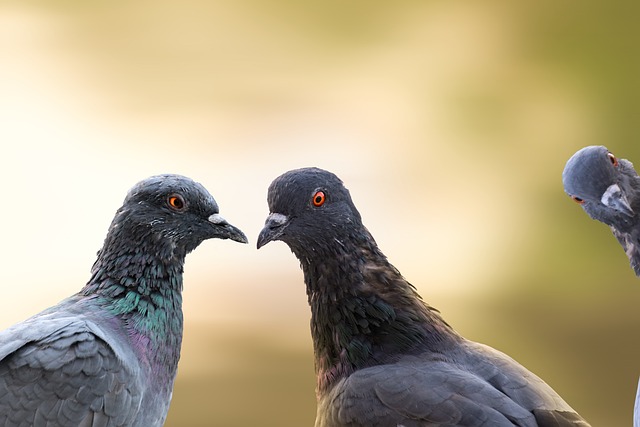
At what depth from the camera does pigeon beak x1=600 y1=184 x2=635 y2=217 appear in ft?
13.4

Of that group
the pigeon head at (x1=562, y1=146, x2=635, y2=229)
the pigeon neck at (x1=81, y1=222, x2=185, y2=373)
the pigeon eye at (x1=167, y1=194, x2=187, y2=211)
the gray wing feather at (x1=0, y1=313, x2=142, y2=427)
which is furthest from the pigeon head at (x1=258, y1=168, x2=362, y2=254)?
the pigeon head at (x1=562, y1=146, x2=635, y2=229)

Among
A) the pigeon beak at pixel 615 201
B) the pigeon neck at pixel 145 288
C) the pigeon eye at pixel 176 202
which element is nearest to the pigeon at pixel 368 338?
the pigeon eye at pixel 176 202

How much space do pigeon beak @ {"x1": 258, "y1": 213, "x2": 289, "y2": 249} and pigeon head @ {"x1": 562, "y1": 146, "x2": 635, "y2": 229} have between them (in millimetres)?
1280

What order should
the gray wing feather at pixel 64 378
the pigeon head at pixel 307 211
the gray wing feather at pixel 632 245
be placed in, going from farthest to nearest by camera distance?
1. the pigeon head at pixel 307 211
2. the gray wing feather at pixel 632 245
3. the gray wing feather at pixel 64 378

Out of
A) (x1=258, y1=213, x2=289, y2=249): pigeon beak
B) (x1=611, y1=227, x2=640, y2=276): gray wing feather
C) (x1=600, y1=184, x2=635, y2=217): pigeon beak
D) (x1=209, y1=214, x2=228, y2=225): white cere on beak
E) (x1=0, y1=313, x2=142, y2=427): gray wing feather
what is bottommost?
(x1=0, y1=313, x2=142, y2=427): gray wing feather

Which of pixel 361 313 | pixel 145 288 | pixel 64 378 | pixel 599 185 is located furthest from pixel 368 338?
pixel 64 378

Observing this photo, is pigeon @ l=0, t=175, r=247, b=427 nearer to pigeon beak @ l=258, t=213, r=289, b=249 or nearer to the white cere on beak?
the white cere on beak

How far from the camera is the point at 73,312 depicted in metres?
4.17

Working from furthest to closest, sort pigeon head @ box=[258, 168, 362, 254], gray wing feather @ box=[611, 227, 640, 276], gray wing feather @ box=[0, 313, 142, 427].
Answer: pigeon head @ box=[258, 168, 362, 254] → gray wing feather @ box=[611, 227, 640, 276] → gray wing feather @ box=[0, 313, 142, 427]

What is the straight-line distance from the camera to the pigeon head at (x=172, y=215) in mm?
4316

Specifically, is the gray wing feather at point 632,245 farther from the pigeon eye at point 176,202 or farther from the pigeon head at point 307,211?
the pigeon eye at point 176,202

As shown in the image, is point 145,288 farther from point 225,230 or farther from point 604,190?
point 604,190

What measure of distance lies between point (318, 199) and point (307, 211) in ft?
0.26

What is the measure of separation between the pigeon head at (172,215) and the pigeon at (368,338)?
0.95 feet
